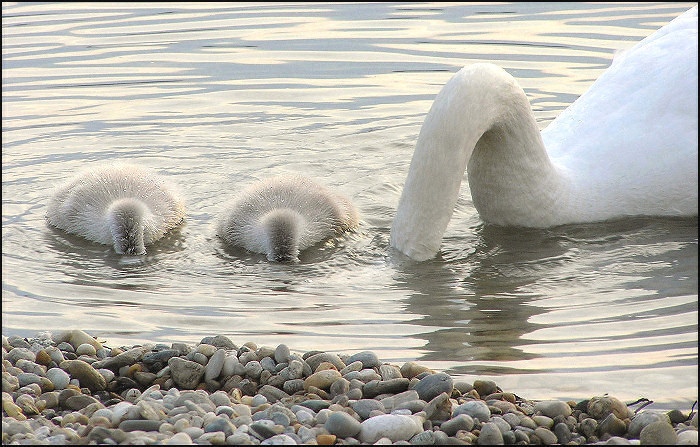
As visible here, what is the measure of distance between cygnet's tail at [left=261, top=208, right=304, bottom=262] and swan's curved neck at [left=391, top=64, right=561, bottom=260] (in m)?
0.66

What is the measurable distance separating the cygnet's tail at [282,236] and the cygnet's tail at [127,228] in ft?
2.53

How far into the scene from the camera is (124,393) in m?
4.54

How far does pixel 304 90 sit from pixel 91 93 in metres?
2.11

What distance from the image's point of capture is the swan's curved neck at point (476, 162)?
5.93 m

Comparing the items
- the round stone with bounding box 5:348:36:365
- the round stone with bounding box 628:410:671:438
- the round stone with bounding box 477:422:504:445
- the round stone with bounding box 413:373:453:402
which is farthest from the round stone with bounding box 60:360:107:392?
the round stone with bounding box 628:410:671:438

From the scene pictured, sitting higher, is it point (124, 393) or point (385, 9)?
point (385, 9)

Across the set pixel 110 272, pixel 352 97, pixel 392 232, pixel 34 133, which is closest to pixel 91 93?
pixel 34 133

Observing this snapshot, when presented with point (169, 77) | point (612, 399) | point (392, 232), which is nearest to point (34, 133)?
point (169, 77)

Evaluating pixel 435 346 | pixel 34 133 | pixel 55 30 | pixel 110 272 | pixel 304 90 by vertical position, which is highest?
pixel 55 30

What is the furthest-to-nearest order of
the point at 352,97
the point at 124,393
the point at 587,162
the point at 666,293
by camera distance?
the point at 352,97 → the point at 587,162 → the point at 666,293 → the point at 124,393

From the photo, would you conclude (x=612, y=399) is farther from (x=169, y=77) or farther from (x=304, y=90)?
(x=169, y=77)

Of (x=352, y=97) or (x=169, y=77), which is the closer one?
(x=352, y=97)

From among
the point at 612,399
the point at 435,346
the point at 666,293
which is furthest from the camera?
the point at 666,293

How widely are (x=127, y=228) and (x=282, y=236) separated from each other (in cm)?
97
